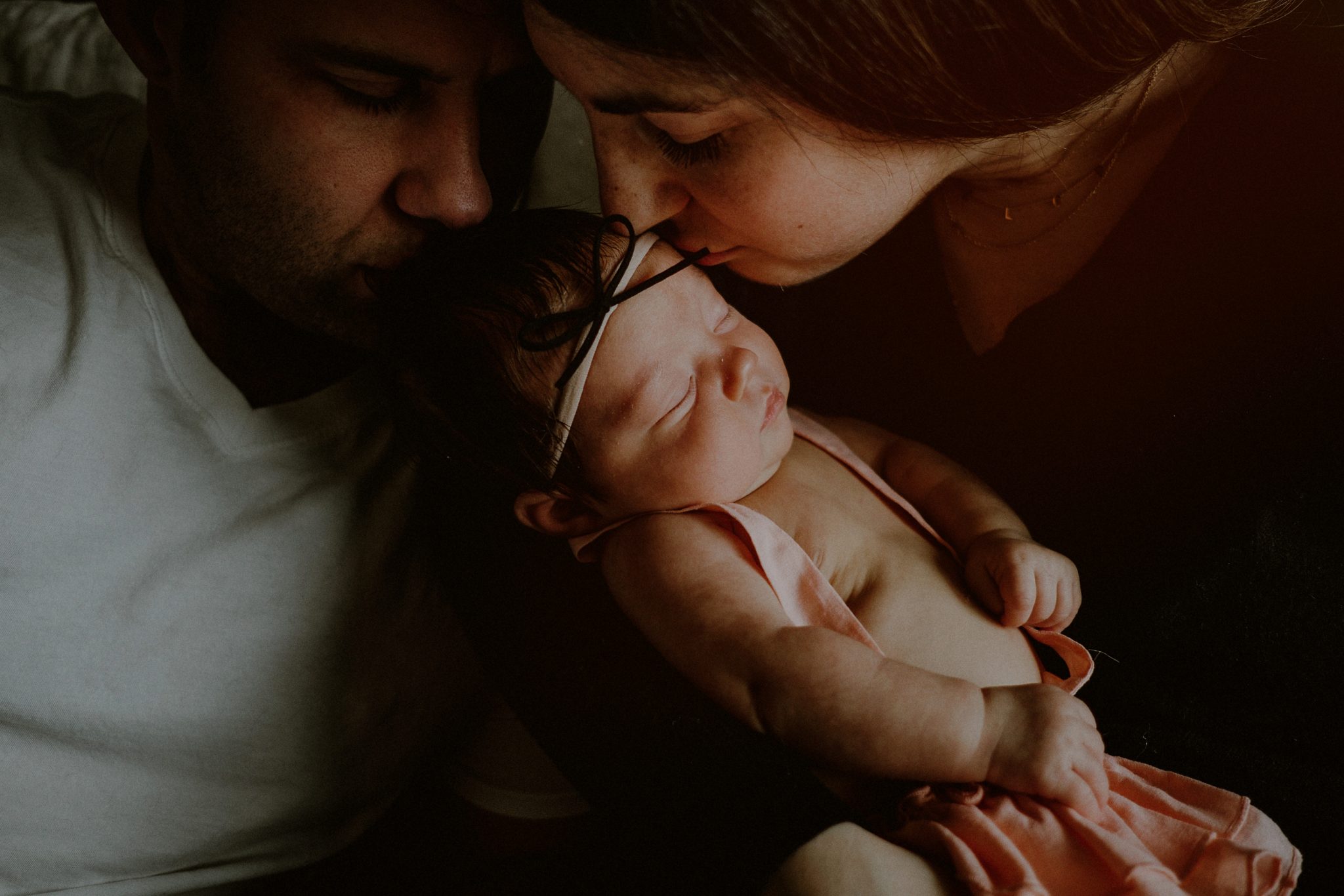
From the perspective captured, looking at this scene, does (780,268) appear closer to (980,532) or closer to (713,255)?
(713,255)

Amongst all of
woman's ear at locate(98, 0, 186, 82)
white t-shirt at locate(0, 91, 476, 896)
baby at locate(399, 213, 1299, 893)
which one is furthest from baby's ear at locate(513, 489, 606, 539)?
woman's ear at locate(98, 0, 186, 82)

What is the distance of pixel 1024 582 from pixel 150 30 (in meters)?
1.07

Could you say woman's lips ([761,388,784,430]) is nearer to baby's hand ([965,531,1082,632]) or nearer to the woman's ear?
baby's hand ([965,531,1082,632])

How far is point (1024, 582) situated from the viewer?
0.90 meters

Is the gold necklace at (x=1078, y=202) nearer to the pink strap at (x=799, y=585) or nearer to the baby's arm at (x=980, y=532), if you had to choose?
the baby's arm at (x=980, y=532)

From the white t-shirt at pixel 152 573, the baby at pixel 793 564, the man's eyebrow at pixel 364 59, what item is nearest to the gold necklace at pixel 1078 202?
the baby at pixel 793 564

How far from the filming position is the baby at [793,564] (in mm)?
749

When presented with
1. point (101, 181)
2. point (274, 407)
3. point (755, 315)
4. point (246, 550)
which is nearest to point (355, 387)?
point (274, 407)

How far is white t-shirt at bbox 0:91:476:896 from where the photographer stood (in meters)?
0.95

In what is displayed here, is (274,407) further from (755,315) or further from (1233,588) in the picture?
(1233,588)

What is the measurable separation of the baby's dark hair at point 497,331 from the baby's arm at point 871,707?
0.24m

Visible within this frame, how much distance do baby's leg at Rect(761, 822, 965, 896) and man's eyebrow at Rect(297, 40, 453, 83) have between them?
0.78 metres

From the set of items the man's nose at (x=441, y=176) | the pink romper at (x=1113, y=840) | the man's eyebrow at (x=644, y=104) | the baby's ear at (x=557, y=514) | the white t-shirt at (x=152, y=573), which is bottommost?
the white t-shirt at (x=152, y=573)

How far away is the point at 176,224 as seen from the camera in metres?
1.07
